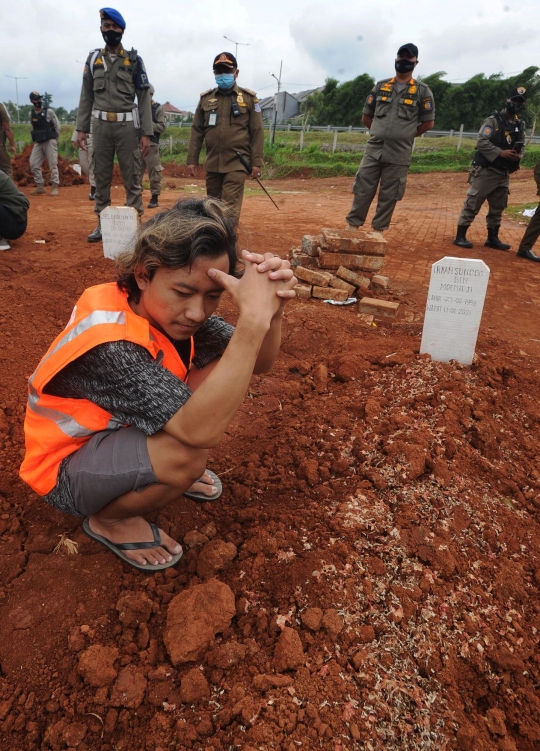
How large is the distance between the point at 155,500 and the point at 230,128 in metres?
4.92

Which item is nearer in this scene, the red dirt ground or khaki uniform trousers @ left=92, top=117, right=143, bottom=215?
the red dirt ground

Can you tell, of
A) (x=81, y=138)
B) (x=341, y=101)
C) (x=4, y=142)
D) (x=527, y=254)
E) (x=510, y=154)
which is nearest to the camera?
(x=81, y=138)

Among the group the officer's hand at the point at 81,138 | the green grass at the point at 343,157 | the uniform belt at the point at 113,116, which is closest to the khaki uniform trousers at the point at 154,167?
the officer's hand at the point at 81,138

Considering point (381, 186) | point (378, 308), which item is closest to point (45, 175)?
point (381, 186)

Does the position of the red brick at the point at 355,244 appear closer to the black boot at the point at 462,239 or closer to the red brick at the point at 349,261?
the red brick at the point at 349,261

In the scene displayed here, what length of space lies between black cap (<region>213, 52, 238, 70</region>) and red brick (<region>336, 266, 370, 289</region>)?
8.93 feet

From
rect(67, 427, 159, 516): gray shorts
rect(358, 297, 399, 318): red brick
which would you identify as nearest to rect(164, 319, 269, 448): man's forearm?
rect(67, 427, 159, 516): gray shorts

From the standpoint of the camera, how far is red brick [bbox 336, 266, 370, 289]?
170 inches

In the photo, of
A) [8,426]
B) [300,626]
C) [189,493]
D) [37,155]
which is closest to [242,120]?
[8,426]

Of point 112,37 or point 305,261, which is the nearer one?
point 305,261

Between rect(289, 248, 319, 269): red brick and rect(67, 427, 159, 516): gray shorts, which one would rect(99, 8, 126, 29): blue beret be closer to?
rect(289, 248, 319, 269): red brick

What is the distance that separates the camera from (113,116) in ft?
17.2

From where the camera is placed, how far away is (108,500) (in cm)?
154

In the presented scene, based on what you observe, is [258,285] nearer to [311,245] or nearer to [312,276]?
[312,276]
